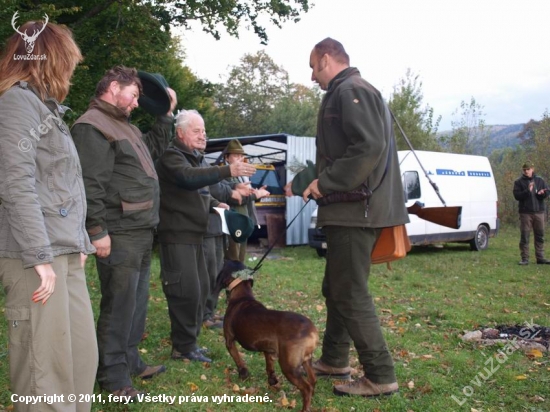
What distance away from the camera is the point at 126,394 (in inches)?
148

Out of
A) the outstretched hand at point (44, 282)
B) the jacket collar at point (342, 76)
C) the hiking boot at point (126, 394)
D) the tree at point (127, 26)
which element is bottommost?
the hiking boot at point (126, 394)

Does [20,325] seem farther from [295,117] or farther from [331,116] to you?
[295,117]

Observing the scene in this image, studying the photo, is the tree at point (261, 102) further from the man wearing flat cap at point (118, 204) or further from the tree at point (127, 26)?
the man wearing flat cap at point (118, 204)

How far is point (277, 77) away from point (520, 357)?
38.2 metres

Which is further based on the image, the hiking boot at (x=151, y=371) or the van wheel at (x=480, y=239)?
the van wheel at (x=480, y=239)

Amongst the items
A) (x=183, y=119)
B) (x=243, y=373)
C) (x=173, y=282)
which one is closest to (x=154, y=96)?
(x=183, y=119)

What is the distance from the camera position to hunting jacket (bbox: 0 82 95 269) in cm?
244

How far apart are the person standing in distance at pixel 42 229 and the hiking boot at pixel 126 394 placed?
0.86 meters

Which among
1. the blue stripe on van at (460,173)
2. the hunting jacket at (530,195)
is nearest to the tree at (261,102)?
the blue stripe on van at (460,173)

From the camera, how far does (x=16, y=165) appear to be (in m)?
2.45

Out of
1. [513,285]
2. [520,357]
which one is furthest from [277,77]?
[520,357]

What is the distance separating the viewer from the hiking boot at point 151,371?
4301 mm

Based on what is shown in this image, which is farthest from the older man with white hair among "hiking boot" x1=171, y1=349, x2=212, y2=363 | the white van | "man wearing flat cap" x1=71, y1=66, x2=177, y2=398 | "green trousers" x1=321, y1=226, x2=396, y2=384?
the white van

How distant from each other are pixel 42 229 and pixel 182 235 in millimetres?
2252
